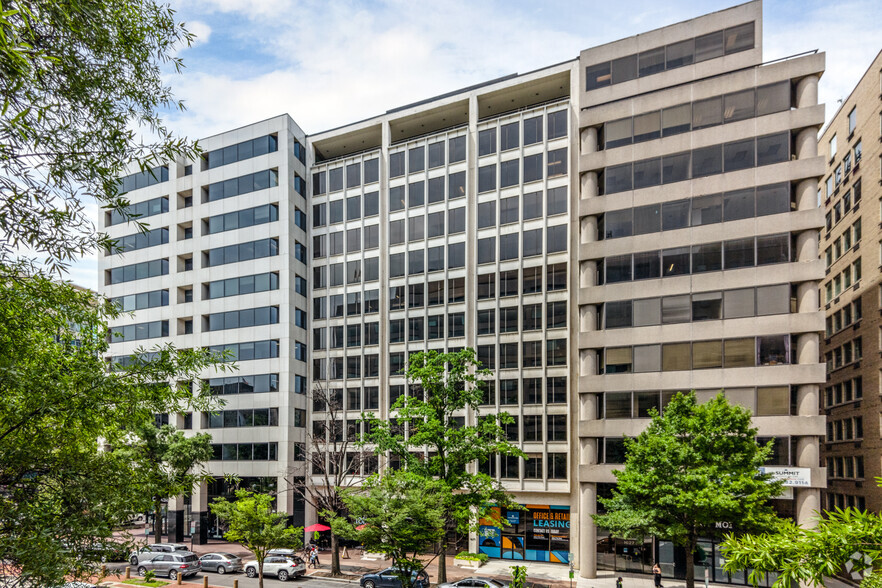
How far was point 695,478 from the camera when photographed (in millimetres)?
26344

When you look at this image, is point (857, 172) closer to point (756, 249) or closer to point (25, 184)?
point (756, 249)

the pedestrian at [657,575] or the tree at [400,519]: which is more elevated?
the tree at [400,519]

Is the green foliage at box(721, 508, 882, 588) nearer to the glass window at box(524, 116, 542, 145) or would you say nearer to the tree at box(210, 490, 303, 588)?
the tree at box(210, 490, 303, 588)

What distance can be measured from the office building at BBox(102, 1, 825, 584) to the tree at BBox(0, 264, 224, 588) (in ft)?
87.6

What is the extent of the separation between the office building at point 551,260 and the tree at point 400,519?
27.0 ft

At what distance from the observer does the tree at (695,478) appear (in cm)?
2628

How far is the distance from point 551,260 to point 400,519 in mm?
24592

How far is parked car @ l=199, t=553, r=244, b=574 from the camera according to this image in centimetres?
3850

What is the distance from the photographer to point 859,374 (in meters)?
42.9

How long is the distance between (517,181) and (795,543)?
41.6 metres

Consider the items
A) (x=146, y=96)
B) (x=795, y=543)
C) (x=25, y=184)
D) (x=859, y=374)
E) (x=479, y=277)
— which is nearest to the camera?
(x=795, y=543)

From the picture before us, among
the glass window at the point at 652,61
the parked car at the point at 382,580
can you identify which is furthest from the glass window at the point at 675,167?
the parked car at the point at 382,580

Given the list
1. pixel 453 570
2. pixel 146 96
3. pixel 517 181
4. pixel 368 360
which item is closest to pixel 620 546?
pixel 453 570

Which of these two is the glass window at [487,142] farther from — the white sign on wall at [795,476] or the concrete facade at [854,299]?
the white sign on wall at [795,476]
